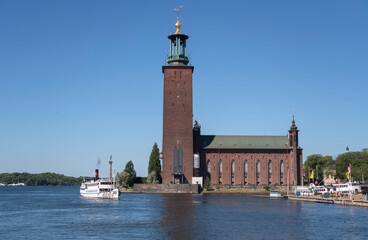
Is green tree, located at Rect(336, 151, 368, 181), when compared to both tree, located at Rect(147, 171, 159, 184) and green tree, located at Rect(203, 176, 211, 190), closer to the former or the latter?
green tree, located at Rect(203, 176, 211, 190)

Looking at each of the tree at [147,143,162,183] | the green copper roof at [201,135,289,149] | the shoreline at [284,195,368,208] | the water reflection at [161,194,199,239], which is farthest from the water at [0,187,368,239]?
the green copper roof at [201,135,289,149]

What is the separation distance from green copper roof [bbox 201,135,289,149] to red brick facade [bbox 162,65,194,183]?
11387 millimetres

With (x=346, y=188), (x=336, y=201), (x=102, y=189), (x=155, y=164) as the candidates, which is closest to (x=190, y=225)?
(x=336, y=201)

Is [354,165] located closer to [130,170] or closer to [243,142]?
[243,142]

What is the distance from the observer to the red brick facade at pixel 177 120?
383ft

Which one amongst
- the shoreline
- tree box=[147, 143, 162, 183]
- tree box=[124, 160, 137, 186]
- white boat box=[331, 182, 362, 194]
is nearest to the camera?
the shoreline

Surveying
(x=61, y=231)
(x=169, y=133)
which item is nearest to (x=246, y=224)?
(x=61, y=231)

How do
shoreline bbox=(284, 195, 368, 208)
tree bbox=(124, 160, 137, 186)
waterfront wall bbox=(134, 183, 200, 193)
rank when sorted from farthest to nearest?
tree bbox=(124, 160, 137, 186), waterfront wall bbox=(134, 183, 200, 193), shoreline bbox=(284, 195, 368, 208)

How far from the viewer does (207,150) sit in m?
127

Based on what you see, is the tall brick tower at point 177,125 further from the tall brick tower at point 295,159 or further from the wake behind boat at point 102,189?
the tall brick tower at point 295,159

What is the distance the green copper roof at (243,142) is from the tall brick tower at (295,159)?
3.92 meters

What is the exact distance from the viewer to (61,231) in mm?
41219

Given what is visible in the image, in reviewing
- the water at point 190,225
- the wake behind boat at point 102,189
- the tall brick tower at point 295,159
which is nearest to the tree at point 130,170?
the wake behind boat at point 102,189

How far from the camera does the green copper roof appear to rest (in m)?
129
